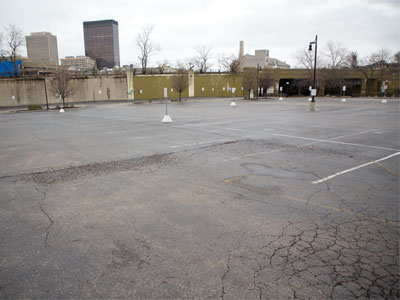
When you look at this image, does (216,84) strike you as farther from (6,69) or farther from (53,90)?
(6,69)

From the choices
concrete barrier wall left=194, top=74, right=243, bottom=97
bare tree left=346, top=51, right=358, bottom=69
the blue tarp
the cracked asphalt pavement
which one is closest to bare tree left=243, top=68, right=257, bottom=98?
concrete barrier wall left=194, top=74, right=243, bottom=97

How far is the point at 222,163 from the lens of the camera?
28.4 feet

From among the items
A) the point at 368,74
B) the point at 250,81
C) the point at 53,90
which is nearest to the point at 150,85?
the point at 53,90

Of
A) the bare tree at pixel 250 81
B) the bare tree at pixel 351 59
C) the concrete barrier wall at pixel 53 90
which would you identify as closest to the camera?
the concrete barrier wall at pixel 53 90

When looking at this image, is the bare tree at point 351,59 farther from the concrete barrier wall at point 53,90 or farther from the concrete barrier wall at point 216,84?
the concrete barrier wall at point 53,90

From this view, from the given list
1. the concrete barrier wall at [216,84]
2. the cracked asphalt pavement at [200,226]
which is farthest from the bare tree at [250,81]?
the cracked asphalt pavement at [200,226]

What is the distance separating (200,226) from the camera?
469cm

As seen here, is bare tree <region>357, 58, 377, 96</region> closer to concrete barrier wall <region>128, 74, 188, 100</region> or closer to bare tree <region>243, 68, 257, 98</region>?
bare tree <region>243, 68, 257, 98</region>

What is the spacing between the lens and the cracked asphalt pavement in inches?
130

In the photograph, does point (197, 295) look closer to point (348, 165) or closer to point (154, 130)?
point (348, 165)

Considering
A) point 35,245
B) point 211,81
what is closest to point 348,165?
point 35,245

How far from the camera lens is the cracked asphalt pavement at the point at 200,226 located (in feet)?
10.9

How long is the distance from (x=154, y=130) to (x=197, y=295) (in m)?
13.1

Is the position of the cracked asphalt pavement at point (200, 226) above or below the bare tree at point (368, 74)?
below
